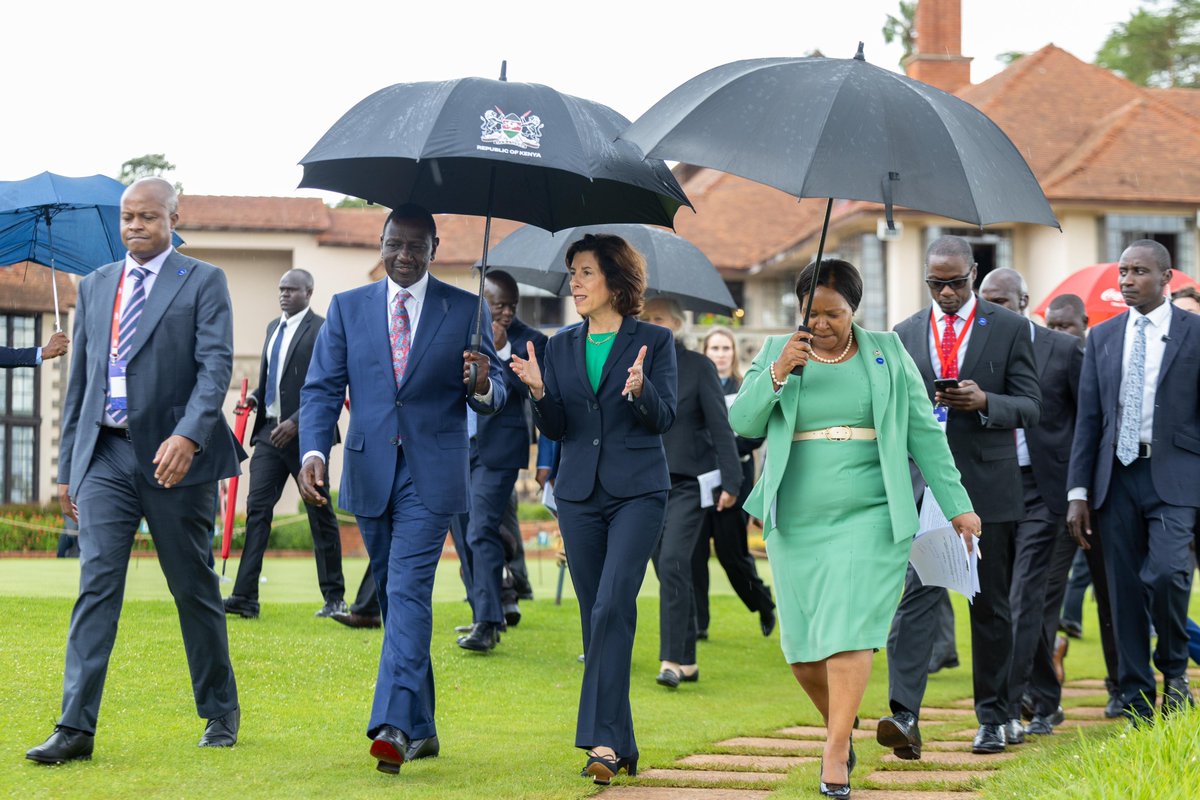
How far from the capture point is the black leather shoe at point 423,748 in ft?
21.7

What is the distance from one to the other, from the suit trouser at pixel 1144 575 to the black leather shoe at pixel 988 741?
83 centimetres

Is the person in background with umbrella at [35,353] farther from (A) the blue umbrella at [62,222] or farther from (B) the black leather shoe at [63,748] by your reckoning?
(B) the black leather shoe at [63,748]

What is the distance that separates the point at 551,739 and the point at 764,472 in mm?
2034

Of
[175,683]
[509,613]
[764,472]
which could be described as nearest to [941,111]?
[764,472]

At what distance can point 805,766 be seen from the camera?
269 inches

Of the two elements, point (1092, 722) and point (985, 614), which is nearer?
point (985, 614)

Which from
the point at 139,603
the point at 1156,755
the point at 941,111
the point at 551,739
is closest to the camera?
the point at 1156,755

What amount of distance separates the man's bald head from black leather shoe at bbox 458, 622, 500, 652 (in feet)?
12.8

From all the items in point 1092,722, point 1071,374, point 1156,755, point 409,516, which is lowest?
point 1092,722

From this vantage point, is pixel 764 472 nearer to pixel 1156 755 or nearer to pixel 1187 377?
pixel 1156 755

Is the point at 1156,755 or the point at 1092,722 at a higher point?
the point at 1156,755

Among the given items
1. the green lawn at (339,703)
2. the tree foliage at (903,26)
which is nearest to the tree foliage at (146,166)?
the green lawn at (339,703)

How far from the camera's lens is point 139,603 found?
35.6ft

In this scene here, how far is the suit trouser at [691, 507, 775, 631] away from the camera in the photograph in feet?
38.5
